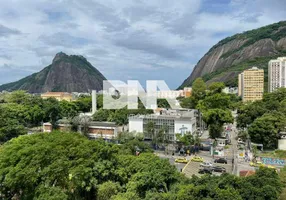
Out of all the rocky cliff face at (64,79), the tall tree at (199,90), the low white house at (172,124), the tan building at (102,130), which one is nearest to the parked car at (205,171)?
the low white house at (172,124)

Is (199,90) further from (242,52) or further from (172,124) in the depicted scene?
(242,52)

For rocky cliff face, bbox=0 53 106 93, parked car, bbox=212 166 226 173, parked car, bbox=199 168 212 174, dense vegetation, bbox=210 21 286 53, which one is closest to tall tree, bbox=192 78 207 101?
parked car, bbox=212 166 226 173

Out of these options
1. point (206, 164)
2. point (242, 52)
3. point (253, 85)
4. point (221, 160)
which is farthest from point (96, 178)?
point (242, 52)

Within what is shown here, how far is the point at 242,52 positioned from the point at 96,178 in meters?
88.9

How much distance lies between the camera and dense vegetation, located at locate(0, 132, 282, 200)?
24.5 ft

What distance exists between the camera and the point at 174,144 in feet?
71.3

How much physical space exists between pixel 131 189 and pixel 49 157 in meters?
3.49

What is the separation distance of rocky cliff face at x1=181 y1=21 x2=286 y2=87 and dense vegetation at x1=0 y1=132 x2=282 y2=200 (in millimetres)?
60720

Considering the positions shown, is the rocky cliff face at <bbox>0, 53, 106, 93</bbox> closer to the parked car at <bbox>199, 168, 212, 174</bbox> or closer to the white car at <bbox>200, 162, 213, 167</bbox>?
the white car at <bbox>200, 162, 213, 167</bbox>

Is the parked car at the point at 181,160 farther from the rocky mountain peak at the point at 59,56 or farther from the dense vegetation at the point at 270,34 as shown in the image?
the rocky mountain peak at the point at 59,56

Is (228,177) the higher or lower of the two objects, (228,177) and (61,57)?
the lower

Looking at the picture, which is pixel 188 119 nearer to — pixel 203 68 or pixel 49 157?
pixel 49 157

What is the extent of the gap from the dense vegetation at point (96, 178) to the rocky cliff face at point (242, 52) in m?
60.7

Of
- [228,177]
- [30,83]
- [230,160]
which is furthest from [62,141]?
[30,83]
